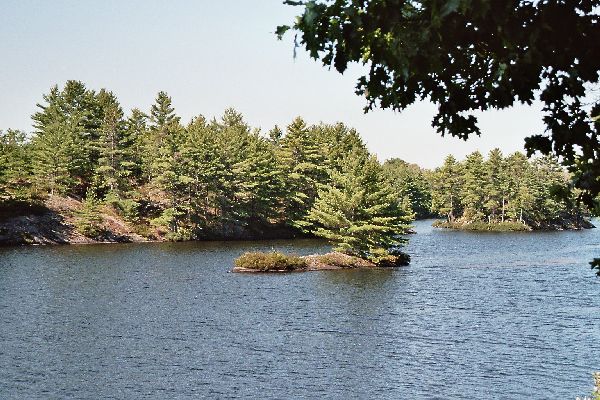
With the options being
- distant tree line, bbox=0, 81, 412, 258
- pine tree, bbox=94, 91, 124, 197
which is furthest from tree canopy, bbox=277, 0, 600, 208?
pine tree, bbox=94, 91, 124, 197

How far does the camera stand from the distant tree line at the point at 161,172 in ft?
281

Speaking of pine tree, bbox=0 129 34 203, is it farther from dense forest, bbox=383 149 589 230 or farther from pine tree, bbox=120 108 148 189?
dense forest, bbox=383 149 589 230

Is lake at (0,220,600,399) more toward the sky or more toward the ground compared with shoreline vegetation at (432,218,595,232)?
more toward the ground

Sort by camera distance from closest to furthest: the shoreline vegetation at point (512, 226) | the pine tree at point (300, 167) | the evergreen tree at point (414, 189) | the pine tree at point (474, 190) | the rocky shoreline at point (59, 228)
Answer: the rocky shoreline at point (59, 228) → the pine tree at point (300, 167) → the shoreline vegetation at point (512, 226) → the pine tree at point (474, 190) → the evergreen tree at point (414, 189)

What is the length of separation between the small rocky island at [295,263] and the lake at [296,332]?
1964 mm

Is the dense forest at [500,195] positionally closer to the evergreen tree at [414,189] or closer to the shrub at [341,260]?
the evergreen tree at [414,189]

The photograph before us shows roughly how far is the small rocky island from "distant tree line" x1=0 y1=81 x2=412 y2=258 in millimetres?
20902

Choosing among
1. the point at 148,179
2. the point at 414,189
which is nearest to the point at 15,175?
the point at 148,179

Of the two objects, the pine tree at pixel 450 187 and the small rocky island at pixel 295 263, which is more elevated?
the pine tree at pixel 450 187

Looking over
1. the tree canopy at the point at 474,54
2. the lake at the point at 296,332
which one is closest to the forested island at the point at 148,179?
the lake at the point at 296,332

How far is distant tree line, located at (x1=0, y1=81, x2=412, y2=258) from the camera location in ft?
281

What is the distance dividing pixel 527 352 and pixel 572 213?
11731 cm

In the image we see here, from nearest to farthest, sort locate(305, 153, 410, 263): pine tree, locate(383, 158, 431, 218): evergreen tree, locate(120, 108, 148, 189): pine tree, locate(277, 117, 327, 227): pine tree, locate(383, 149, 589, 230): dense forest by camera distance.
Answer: locate(305, 153, 410, 263): pine tree
locate(120, 108, 148, 189): pine tree
locate(277, 117, 327, 227): pine tree
locate(383, 149, 589, 230): dense forest
locate(383, 158, 431, 218): evergreen tree

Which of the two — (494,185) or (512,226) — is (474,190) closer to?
(494,185)
